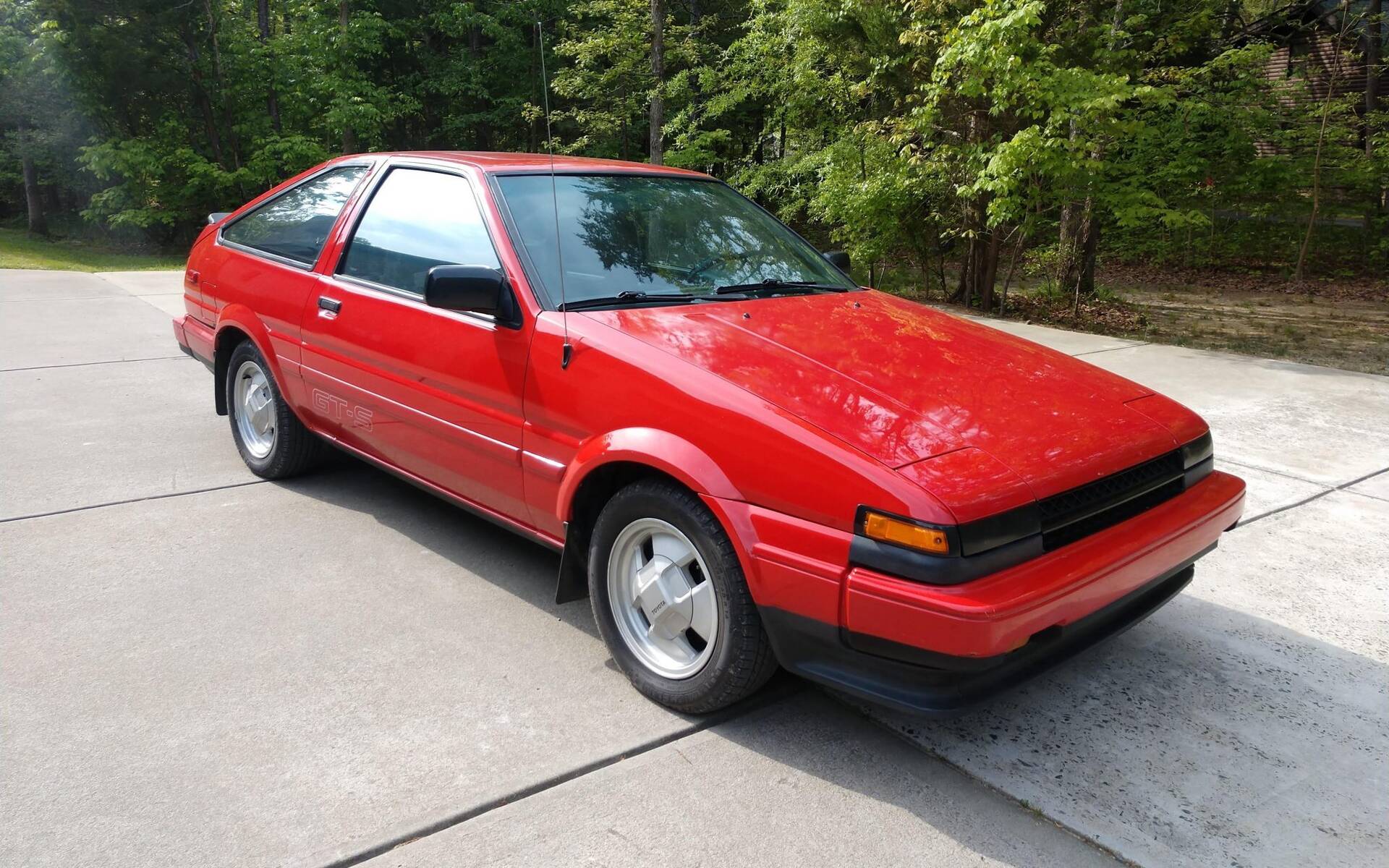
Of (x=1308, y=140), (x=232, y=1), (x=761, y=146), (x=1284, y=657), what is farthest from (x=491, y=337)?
(x=232, y=1)

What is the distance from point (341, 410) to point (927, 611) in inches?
112

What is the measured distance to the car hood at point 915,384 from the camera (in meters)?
2.53

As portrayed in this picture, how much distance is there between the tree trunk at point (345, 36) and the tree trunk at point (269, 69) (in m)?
2.00

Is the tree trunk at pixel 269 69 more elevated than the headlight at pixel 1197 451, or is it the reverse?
the tree trunk at pixel 269 69

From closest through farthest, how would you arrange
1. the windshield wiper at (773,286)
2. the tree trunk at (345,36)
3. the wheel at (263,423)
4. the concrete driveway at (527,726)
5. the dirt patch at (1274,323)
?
1. the concrete driveway at (527,726)
2. the windshield wiper at (773,286)
3. the wheel at (263,423)
4. the dirt patch at (1274,323)
5. the tree trunk at (345,36)

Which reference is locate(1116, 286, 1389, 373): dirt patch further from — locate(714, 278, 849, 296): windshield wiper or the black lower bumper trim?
the black lower bumper trim

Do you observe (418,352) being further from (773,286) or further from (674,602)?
(674,602)

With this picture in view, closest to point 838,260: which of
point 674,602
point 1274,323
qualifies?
point 674,602

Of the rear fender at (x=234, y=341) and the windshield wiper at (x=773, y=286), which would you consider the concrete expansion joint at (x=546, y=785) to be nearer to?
the windshield wiper at (x=773, y=286)

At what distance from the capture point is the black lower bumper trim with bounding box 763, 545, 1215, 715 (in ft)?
7.59

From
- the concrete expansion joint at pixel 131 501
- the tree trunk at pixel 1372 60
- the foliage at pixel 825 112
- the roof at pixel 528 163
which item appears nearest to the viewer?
the roof at pixel 528 163

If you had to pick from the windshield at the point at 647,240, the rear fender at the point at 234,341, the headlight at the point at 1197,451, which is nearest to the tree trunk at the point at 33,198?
the rear fender at the point at 234,341

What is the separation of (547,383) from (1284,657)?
2.67 metres

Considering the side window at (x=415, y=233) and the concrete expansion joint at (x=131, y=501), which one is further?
the concrete expansion joint at (x=131, y=501)
